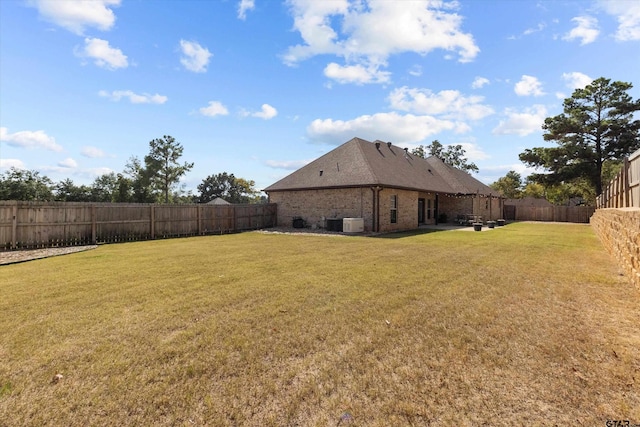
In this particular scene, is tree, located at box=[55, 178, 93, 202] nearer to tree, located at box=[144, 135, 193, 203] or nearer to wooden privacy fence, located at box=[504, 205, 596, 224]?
tree, located at box=[144, 135, 193, 203]

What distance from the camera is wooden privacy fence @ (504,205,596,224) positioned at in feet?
101

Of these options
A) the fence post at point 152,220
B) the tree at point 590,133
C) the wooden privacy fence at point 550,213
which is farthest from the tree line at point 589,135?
the fence post at point 152,220

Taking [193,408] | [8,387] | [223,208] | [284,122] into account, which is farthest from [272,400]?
[284,122]

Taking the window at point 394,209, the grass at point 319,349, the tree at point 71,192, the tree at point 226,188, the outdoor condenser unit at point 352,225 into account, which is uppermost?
the tree at point 226,188

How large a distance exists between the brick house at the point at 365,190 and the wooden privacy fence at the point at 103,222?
12.8 feet

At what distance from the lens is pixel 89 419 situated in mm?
2277

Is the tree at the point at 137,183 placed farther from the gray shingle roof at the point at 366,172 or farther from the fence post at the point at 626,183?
the fence post at the point at 626,183

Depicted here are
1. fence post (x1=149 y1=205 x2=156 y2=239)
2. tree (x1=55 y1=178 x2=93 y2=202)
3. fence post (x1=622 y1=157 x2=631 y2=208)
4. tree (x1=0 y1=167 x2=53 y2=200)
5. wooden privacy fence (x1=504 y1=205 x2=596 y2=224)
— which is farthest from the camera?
tree (x1=55 y1=178 x2=93 y2=202)

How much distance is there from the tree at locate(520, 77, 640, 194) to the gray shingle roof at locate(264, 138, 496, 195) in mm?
12936

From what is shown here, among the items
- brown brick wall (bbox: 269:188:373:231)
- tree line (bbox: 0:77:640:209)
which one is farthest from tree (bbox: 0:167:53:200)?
brown brick wall (bbox: 269:188:373:231)

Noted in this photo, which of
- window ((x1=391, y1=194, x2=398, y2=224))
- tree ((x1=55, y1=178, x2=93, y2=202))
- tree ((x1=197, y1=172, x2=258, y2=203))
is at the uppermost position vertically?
tree ((x1=197, y1=172, x2=258, y2=203))

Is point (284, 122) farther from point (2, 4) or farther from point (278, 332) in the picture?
point (278, 332)

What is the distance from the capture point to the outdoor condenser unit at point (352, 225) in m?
17.0

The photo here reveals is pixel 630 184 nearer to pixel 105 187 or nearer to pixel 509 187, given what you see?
pixel 105 187
